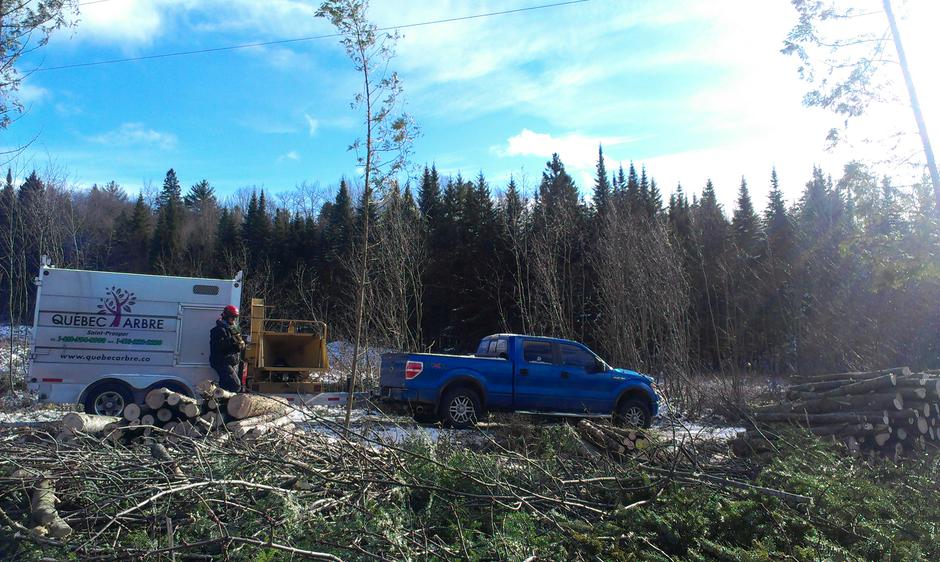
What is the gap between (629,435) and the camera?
889 centimetres

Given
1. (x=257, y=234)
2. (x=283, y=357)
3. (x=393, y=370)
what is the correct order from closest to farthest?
(x=393, y=370)
(x=283, y=357)
(x=257, y=234)

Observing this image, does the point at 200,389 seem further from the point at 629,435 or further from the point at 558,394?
the point at 558,394

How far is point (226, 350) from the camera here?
1141 centimetres

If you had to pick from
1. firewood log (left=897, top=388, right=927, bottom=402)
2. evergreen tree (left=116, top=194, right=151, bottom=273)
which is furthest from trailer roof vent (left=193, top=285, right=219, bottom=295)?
evergreen tree (left=116, top=194, right=151, bottom=273)

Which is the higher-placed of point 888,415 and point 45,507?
point 888,415

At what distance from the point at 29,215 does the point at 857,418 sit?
78.1 feet

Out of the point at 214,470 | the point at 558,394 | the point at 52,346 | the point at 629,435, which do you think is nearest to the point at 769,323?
the point at 558,394

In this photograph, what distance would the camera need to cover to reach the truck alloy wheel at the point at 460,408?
11.9m

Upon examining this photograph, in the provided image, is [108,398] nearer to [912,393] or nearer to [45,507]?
[45,507]

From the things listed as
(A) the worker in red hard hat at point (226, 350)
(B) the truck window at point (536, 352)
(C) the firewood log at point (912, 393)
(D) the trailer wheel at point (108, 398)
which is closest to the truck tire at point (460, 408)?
(B) the truck window at point (536, 352)

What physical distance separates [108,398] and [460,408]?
21.7 feet

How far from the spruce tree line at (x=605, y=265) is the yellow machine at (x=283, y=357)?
2.28 m

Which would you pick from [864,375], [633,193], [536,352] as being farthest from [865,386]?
[633,193]

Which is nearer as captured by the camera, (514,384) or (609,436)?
(609,436)
